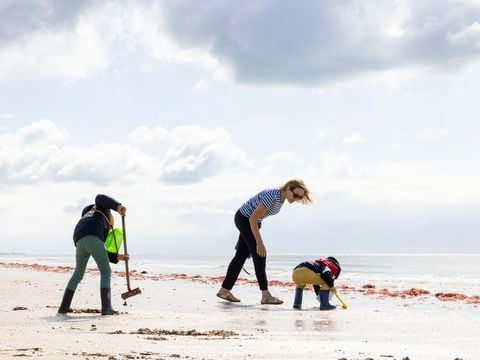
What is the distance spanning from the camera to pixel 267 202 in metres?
11.9

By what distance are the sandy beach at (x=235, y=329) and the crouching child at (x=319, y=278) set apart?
0.20 meters

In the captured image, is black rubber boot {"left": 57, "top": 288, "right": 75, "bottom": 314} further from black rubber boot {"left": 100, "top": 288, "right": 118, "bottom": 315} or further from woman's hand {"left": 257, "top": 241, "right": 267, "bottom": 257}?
woman's hand {"left": 257, "top": 241, "right": 267, "bottom": 257}

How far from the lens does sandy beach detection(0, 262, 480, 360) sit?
5945 millimetres

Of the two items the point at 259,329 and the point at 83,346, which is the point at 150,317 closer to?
the point at 259,329

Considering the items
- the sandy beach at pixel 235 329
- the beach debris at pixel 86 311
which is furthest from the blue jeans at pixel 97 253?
the sandy beach at pixel 235 329

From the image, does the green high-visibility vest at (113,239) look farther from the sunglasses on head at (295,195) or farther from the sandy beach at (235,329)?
the sunglasses on head at (295,195)

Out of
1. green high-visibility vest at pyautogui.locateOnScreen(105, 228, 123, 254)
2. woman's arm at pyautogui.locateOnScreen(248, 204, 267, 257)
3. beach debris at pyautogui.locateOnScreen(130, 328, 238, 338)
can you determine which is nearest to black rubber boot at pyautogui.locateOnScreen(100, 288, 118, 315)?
green high-visibility vest at pyautogui.locateOnScreen(105, 228, 123, 254)

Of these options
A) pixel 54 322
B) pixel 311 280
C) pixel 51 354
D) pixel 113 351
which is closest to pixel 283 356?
pixel 113 351

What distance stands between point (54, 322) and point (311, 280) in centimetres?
454

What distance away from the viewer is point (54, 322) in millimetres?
8375

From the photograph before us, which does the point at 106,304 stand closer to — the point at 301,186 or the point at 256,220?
the point at 256,220

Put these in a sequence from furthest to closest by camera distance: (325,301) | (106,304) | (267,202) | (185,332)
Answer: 1. (267,202)
2. (325,301)
3. (106,304)
4. (185,332)

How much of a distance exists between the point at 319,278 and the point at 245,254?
1.71 meters

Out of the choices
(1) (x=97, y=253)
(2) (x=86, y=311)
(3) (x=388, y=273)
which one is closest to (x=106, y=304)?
(2) (x=86, y=311)
